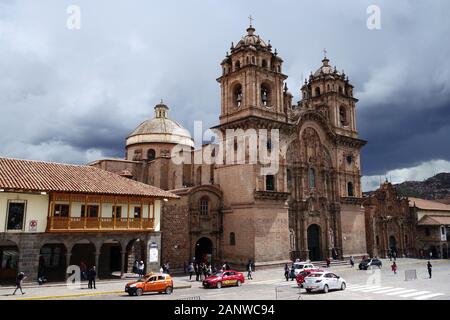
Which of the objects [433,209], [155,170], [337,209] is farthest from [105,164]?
[433,209]

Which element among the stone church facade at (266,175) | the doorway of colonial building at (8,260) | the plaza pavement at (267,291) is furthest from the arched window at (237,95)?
the doorway of colonial building at (8,260)

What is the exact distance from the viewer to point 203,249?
41219 mm

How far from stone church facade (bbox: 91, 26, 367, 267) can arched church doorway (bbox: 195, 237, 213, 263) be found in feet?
0.35

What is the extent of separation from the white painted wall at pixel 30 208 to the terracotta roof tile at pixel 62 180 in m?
0.89

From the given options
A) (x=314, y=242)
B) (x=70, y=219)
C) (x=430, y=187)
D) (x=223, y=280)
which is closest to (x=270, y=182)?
(x=314, y=242)

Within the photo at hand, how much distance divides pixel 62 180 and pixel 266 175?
19878 millimetres

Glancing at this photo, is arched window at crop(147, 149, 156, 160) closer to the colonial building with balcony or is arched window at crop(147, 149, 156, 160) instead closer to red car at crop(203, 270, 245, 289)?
the colonial building with balcony

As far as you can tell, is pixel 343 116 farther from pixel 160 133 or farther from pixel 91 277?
pixel 91 277

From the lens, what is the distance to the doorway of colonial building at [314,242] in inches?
1763

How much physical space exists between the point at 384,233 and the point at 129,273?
38.1m

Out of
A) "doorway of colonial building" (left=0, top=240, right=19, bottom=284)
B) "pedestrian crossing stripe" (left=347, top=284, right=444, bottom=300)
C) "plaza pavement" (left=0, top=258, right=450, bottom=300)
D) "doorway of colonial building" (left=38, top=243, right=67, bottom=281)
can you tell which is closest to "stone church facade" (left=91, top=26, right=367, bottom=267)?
"plaza pavement" (left=0, top=258, right=450, bottom=300)

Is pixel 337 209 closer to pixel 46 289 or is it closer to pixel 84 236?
pixel 84 236

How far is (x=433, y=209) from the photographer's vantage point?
64.0 metres

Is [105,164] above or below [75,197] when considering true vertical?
above
